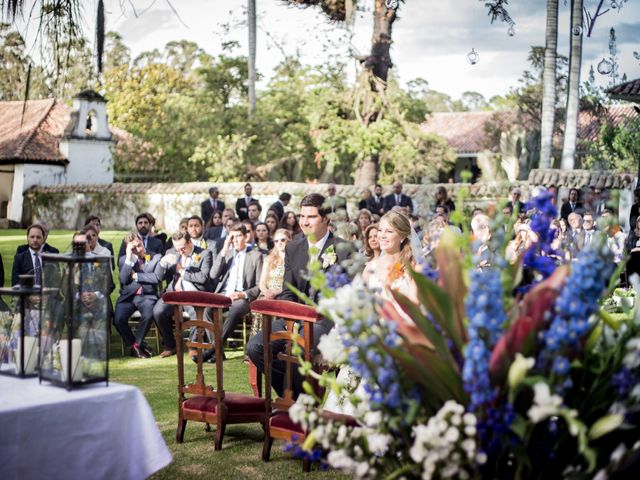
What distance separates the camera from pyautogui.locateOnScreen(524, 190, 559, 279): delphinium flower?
2.92 m

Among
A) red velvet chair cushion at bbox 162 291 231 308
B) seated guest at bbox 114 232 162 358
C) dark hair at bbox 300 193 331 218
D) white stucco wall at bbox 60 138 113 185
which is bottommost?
seated guest at bbox 114 232 162 358

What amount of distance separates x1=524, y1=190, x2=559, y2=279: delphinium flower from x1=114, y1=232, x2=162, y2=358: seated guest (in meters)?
8.85

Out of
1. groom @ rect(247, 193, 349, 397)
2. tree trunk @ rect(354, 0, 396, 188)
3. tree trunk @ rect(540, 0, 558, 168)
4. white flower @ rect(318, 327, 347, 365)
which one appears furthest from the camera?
tree trunk @ rect(354, 0, 396, 188)

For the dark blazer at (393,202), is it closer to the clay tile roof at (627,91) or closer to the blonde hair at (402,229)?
the clay tile roof at (627,91)

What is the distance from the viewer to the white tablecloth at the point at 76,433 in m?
3.86

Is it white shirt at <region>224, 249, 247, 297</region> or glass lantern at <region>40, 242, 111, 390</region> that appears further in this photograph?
white shirt at <region>224, 249, 247, 297</region>

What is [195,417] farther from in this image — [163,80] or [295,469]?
[163,80]

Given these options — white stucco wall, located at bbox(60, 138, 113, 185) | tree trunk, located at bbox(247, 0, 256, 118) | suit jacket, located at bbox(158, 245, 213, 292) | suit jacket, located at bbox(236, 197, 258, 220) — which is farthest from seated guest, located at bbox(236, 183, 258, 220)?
white stucco wall, located at bbox(60, 138, 113, 185)

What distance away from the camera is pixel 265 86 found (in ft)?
121

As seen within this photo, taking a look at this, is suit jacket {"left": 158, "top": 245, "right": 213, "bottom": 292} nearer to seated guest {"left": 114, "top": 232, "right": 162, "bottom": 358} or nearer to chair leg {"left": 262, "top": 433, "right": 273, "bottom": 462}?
seated guest {"left": 114, "top": 232, "right": 162, "bottom": 358}

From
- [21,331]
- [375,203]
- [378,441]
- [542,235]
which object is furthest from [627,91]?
[378,441]

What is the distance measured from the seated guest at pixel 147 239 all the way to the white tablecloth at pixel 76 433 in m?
7.94

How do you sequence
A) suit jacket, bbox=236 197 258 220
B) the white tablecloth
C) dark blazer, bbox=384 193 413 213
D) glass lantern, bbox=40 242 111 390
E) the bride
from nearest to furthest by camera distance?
the white tablecloth → glass lantern, bbox=40 242 111 390 → the bride → suit jacket, bbox=236 197 258 220 → dark blazer, bbox=384 193 413 213

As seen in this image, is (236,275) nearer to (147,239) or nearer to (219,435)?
(147,239)
